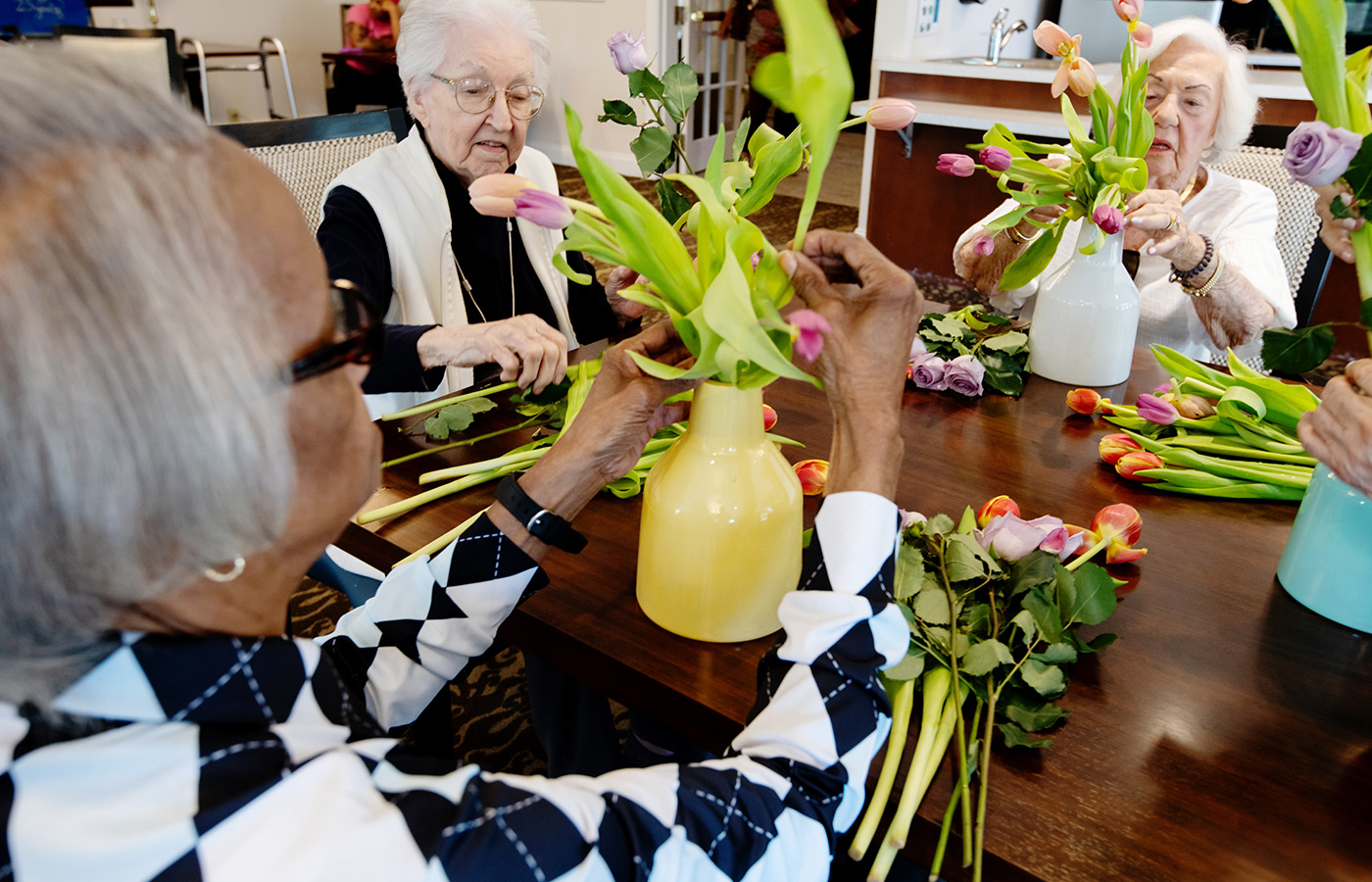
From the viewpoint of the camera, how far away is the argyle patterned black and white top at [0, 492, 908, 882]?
454 millimetres

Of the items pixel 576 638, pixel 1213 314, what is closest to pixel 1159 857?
pixel 576 638

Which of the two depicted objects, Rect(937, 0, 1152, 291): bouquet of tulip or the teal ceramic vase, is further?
Rect(937, 0, 1152, 291): bouquet of tulip

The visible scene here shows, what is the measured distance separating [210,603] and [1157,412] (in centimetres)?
113

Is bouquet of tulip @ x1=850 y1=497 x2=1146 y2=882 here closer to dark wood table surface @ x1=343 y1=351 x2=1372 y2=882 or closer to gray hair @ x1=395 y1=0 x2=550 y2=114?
dark wood table surface @ x1=343 y1=351 x2=1372 y2=882

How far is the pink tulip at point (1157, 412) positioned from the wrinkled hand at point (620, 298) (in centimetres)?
74

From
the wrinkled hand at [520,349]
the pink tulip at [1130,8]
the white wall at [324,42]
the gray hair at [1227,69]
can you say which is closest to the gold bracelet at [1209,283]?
the gray hair at [1227,69]

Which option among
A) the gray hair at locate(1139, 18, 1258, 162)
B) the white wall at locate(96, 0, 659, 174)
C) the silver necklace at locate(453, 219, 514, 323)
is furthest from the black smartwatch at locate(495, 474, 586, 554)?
the white wall at locate(96, 0, 659, 174)

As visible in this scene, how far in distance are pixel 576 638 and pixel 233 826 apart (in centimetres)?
41

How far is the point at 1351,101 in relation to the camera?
2.83 feet

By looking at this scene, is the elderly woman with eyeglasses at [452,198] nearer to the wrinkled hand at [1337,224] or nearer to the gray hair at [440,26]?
the gray hair at [440,26]

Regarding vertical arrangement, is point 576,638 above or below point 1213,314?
below

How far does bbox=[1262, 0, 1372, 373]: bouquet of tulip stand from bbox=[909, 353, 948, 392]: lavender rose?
555mm

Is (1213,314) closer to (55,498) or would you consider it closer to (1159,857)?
(1159,857)

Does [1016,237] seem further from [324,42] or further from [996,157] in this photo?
[324,42]
